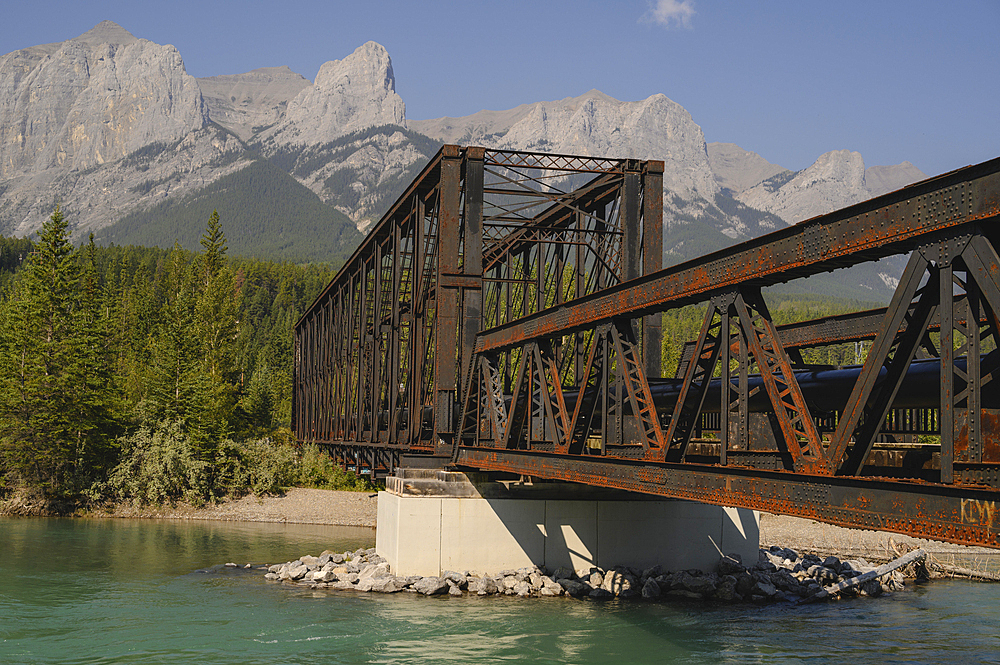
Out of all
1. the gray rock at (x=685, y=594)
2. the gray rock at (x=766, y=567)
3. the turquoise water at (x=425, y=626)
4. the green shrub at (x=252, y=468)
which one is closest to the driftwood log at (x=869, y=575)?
the turquoise water at (x=425, y=626)

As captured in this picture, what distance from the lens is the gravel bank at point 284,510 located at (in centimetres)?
5153

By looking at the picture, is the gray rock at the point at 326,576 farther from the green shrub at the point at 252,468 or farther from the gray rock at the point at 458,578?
the green shrub at the point at 252,468

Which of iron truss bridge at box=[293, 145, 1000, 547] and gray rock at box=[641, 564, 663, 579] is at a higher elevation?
iron truss bridge at box=[293, 145, 1000, 547]

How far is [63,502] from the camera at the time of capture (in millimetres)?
52719

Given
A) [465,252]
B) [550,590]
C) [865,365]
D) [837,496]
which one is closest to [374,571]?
[550,590]

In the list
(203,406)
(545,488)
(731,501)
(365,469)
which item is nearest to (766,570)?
(545,488)

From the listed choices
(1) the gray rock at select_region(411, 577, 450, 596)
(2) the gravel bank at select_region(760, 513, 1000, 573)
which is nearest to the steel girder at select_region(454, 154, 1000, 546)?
(1) the gray rock at select_region(411, 577, 450, 596)

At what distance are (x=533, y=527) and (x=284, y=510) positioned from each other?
31600mm

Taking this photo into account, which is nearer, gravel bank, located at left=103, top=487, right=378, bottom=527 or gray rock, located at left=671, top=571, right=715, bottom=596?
gray rock, located at left=671, top=571, right=715, bottom=596

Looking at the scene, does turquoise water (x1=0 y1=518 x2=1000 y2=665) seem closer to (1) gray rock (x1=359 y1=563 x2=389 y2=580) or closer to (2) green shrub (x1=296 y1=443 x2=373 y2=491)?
(1) gray rock (x1=359 y1=563 x2=389 y2=580)

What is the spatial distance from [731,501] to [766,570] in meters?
18.6

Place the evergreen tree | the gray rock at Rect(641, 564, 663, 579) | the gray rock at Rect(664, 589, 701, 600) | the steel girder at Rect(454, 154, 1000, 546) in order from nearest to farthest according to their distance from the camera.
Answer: the steel girder at Rect(454, 154, 1000, 546)
the gray rock at Rect(664, 589, 701, 600)
the gray rock at Rect(641, 564, 663, 579)
the evergreen tree

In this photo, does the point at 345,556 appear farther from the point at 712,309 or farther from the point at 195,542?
the point at 712,309

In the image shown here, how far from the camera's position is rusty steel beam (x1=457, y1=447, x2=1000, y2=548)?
8.43 metres
